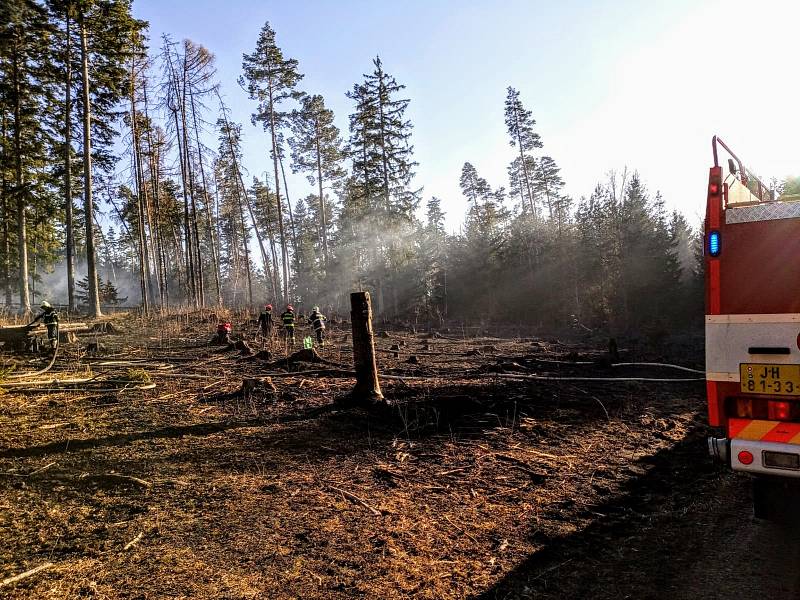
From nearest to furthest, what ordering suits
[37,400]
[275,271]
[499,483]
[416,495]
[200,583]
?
[200,583] < [416,495] < [499,483] < [37,400] < [275,271]

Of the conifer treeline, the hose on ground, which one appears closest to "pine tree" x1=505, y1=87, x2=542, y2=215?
the conifer treeline

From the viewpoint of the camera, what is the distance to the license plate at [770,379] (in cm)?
331

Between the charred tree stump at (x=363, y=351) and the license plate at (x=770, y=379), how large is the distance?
4893 mm

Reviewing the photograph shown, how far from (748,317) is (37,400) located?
963 centimetres

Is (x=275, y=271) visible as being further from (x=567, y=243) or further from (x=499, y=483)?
(x=499, y=483)

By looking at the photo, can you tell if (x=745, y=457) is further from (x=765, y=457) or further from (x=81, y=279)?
(x=81, y=279)

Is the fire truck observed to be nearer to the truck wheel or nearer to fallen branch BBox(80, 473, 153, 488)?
the truck wheel

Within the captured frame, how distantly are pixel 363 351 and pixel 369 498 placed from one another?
302 centimetres

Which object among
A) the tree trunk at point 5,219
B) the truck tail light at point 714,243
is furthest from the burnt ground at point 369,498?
the tree trunk at point 5,219

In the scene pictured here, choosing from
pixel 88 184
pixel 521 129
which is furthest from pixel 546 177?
pixel 88 184

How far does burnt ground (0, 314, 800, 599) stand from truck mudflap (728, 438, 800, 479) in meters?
0.70

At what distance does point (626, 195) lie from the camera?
36969mm

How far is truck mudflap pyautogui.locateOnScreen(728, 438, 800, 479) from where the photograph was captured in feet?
10.6

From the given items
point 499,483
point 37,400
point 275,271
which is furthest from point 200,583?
point 275,271
